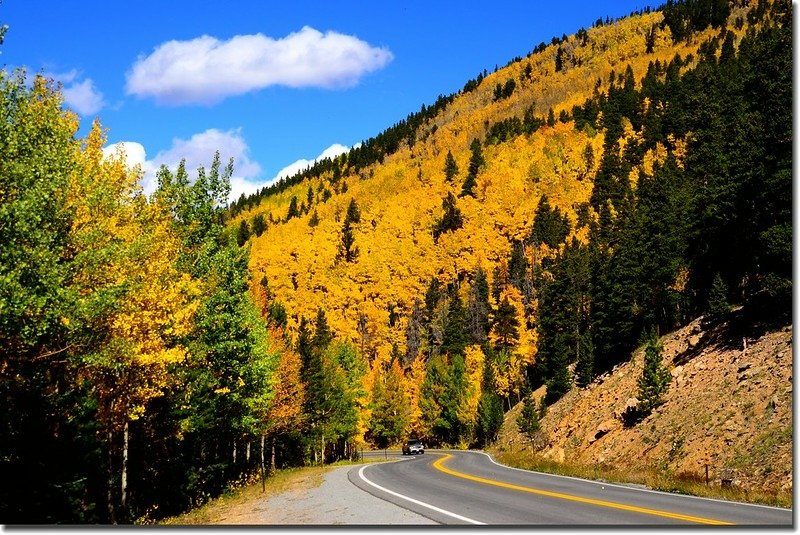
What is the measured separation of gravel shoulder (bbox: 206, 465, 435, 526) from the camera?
11336 millimetres

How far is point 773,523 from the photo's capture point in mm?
10570

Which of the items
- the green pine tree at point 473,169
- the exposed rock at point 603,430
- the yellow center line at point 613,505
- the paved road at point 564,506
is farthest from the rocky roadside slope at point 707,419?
the green pine tree at point 473,169

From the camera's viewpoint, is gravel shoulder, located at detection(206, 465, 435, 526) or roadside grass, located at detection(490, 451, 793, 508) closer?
gravel shoulder, located at detection(206, 465, 435, 526)

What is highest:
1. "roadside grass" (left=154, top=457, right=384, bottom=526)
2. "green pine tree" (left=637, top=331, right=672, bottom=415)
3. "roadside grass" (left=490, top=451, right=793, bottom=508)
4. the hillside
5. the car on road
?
the hillside

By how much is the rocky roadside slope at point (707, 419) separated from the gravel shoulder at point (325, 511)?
390 inches

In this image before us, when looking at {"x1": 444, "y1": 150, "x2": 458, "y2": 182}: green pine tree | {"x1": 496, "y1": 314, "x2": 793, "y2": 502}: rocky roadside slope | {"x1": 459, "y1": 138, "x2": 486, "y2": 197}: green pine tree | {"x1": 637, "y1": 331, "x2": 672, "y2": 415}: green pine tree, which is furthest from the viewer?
{"x1": 444, "y1": 150, "x2": 458, "y2": 182}: green pine tree

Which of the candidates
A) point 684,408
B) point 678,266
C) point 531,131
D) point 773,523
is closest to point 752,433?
point 684,408

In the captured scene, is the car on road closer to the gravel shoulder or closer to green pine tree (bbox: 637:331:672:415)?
green pine tree (bbox: 637:331:672:415)

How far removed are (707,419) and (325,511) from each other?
69.9 ft

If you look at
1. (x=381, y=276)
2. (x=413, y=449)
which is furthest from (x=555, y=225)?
(x=413, y=449)

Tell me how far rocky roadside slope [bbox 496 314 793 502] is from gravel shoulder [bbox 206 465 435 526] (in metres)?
9.91

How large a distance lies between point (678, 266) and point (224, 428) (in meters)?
42.7

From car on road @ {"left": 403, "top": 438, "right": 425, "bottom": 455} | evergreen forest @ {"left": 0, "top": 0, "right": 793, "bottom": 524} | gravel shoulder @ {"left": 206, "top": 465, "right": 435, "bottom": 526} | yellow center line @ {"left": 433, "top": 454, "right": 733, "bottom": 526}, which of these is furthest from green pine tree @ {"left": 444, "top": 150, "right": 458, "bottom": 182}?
gravel shoulder @ {"left": 206, "top": 465, "right": 435, "bottom": 526}

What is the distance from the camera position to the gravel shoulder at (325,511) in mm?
11336
